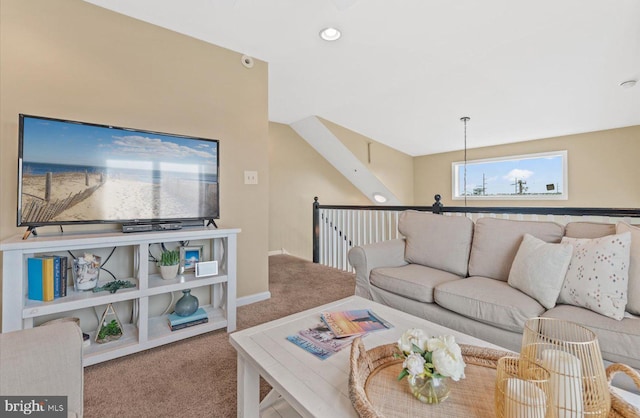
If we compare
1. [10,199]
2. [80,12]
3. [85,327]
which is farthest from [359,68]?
[85,327]

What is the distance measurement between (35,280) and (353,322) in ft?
5.85

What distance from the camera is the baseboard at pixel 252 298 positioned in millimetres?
2650

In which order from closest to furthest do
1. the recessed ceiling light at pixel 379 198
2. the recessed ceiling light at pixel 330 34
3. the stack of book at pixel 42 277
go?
the stack of book at pixel 42 277 < the recessed ceiling light at pixel 330 34 < the recessed ceiling light at pixel 379 198

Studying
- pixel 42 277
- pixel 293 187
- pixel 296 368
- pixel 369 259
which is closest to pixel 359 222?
pixel 369 259

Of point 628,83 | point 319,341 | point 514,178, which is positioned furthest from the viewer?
point 514,178

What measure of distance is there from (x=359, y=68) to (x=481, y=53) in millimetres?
1208

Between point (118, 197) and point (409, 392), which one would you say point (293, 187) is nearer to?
point (118, 197)

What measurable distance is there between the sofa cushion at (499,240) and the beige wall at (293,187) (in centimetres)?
339

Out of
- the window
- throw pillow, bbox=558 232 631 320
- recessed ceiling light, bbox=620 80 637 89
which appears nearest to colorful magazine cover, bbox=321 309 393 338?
throw pillow, bbox=558 232 631 320

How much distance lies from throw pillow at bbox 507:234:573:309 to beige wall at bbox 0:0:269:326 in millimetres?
2099

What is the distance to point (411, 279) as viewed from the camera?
6.56 feet

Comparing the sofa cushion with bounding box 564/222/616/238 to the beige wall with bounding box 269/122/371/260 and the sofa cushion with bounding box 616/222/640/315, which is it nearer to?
the sofa cushion with bounding box 616/222/640/315

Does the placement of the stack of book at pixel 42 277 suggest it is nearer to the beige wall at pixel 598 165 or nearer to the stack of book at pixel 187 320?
the stack of book at pixel 187 320

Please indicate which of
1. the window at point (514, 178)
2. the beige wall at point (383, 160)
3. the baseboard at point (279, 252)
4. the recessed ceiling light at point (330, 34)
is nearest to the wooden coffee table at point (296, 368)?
the recessed ceiling light at point (330, 34)
